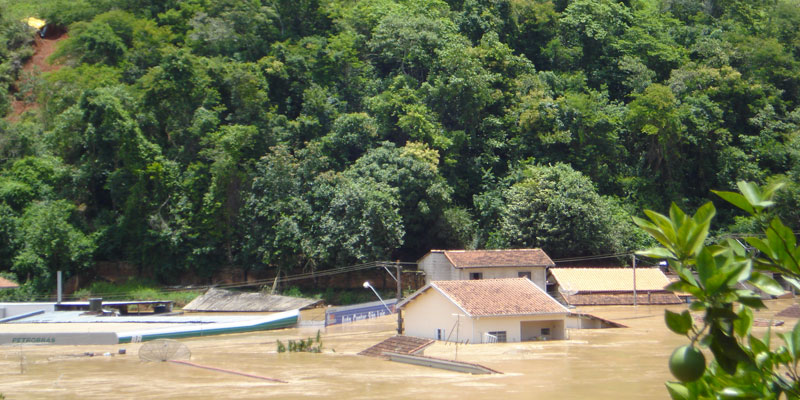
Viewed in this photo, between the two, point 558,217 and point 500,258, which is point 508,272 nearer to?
point 500,258

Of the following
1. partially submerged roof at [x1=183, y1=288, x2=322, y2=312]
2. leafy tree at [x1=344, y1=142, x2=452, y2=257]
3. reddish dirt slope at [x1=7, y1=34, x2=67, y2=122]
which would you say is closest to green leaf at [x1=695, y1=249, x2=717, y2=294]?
partially submerged roof at [x1=183, y1=288, x2=322, y2=312]

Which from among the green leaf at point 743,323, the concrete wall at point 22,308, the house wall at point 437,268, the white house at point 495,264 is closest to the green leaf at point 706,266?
the green leaf at point 743,323

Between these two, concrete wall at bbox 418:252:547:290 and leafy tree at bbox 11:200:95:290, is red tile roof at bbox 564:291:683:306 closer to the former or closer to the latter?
concrete wall at bbox 418:252:547:290

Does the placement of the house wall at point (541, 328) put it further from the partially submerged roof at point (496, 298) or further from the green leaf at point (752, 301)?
the green leaf at point (752, 301)

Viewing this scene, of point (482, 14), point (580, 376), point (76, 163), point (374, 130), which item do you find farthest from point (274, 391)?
point (482, 14)

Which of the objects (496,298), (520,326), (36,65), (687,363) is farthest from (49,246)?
(687,363)

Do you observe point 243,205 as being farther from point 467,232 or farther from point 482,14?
point 482,14
